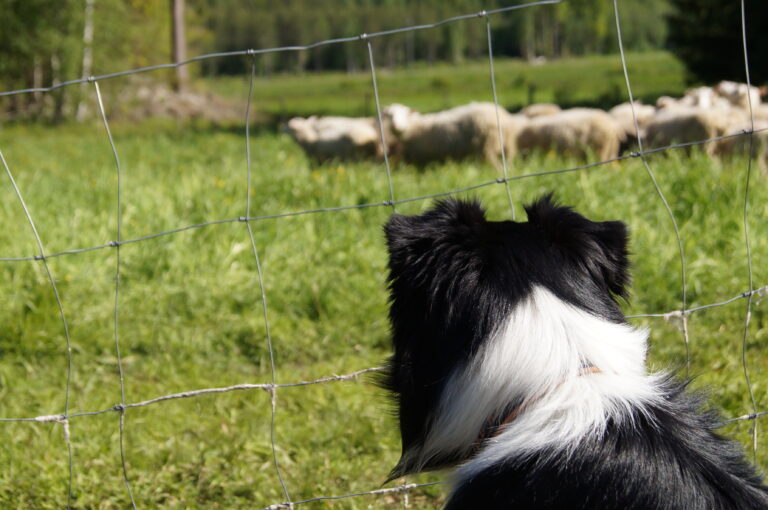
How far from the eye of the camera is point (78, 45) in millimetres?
18859

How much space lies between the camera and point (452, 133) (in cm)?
977

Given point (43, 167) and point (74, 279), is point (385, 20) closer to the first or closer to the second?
point (43, 167)

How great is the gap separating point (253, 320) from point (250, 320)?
0.07ft

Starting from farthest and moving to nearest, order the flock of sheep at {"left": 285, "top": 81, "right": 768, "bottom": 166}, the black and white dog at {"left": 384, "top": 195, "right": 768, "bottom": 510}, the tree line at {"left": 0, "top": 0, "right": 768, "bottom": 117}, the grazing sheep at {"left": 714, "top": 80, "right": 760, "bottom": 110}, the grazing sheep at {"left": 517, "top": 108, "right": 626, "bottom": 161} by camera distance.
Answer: the tree line at {"left": 0, "top": 0, "right": 768, "bottom": 117} < the grazing sheep at {"left": 714, "top": 80, "right": 760, "bottom": 110} < the grazing sheep at {"left": 517, "top": 108, "right": 626, "bottom": 161} < the flock of sheep at {"left": 285, "top": 81, "right": 768, "bottom": 166} < the black and white dog at {"left": 384, "top": 195, "right": 768, "bottom": 510}

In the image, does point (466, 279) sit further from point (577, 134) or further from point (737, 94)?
point (737, 94)

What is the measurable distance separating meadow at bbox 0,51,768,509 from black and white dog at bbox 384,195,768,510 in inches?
18.3

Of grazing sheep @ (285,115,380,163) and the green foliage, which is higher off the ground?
the green foliage

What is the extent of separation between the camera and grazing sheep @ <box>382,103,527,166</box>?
31.0 ft

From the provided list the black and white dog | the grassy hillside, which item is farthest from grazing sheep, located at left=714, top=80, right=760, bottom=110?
the grassy hillside

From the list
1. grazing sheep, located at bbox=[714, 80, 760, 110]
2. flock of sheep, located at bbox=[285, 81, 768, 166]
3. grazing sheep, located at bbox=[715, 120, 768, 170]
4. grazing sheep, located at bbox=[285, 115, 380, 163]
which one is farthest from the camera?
grazing sheep, located at bbox=[285, 115, 380, 163]

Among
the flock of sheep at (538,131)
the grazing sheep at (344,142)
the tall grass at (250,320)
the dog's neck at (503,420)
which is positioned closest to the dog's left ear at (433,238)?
Result: the dog's neck at (503,420)

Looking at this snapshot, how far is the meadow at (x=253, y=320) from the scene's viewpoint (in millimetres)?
3227

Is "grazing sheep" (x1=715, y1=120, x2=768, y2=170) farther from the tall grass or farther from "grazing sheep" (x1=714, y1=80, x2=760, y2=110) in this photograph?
"grazing sheep" (x1=714, y1=80, x2=760, y2=110)

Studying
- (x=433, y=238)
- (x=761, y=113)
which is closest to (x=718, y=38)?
(x=761, y=113)
